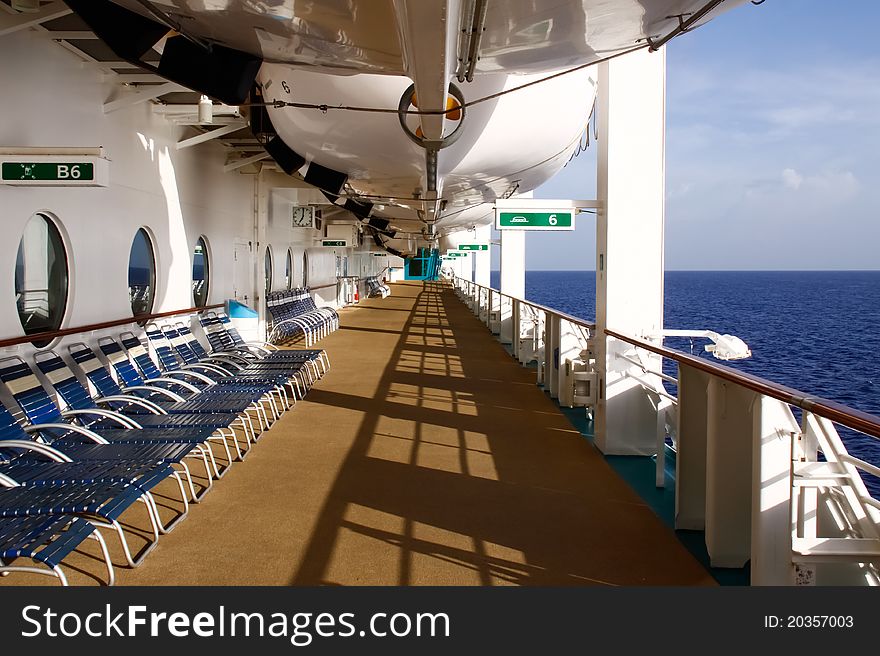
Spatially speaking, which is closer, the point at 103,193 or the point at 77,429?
the point at 77,429

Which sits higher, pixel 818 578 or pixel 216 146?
pixel 216 146

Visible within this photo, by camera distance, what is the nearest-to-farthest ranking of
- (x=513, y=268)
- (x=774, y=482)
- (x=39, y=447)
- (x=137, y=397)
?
(x=774, y=482), (x=39, y=447), (x=137, y=397), (x=513, y=268)

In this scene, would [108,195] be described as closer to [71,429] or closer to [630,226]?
[71,429]

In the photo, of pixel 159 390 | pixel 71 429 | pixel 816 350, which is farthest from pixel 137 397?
pixel 816 350

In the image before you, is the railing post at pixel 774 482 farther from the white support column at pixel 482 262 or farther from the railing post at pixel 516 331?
the white support column at pixel 482 262

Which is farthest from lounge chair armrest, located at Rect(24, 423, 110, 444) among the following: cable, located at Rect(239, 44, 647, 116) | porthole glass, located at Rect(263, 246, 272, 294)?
porthole glass, located at Rect(263, 246, 272, 294)

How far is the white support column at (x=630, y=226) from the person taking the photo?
13.1 ft

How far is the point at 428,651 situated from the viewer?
1754mm

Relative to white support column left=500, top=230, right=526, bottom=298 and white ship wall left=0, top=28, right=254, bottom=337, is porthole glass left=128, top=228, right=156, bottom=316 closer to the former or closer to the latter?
white ship wall left=0, top=28, right=254, bottom=337

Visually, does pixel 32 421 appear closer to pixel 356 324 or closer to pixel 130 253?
pixel 130 253

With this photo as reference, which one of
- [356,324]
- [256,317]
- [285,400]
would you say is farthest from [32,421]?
[356,324]

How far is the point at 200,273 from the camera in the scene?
7.39 metres

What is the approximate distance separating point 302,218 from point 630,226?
24.6 feet

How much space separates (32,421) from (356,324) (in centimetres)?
927
